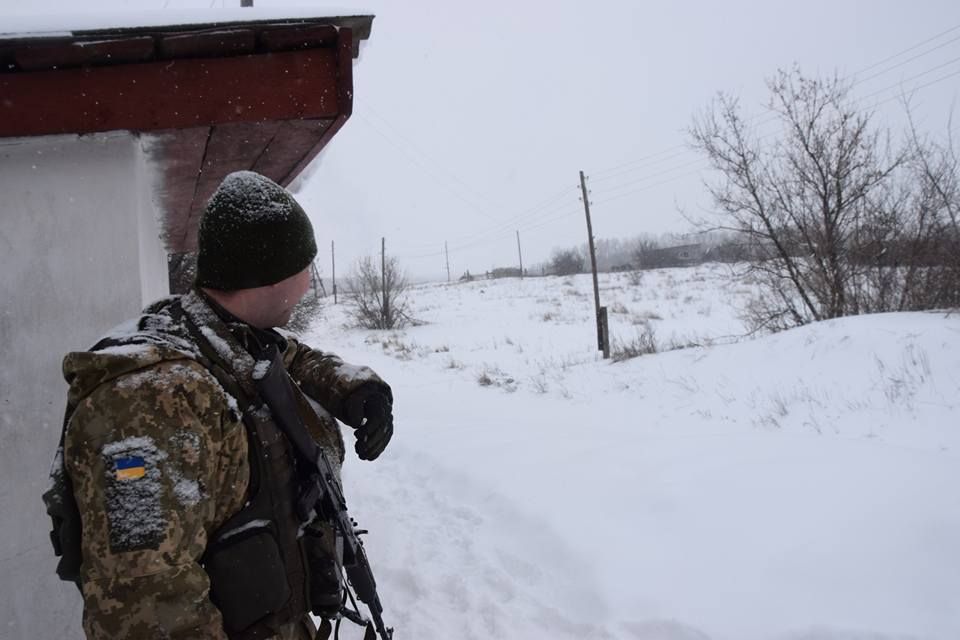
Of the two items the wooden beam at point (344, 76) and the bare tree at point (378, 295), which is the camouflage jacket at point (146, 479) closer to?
the wooden beam at point (344, 76)

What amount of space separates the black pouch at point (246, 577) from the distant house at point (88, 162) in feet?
4.93

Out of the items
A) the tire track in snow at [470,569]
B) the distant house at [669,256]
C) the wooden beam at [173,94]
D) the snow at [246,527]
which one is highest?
the distant house at [669,256]

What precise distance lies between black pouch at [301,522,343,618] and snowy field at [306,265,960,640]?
5.21ft

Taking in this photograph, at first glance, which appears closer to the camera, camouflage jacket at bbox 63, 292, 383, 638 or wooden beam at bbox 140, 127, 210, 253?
camouflage jacket at bbox 63, 292, 383, 638

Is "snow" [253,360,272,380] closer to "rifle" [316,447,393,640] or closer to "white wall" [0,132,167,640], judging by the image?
"rifle" [316,447,393,640]

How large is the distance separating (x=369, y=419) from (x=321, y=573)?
475 mm

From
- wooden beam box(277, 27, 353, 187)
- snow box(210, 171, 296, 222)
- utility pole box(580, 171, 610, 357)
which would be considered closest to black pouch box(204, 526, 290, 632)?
snow box(210, 171, 296, 222)

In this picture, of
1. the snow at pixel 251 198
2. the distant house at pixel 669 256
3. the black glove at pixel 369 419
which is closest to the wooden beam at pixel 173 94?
the snow at pixel 251 198

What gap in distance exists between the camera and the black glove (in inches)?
63.9

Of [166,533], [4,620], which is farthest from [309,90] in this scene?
[4,620]

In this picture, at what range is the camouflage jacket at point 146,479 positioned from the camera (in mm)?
936

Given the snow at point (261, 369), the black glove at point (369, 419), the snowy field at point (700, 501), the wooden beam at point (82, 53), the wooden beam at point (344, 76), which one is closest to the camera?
the snow at point (261, 369)

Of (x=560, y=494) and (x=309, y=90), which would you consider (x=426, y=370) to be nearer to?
(x=560, y=494)

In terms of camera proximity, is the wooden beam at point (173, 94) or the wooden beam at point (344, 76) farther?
the wooden beam at point (344, 76)
